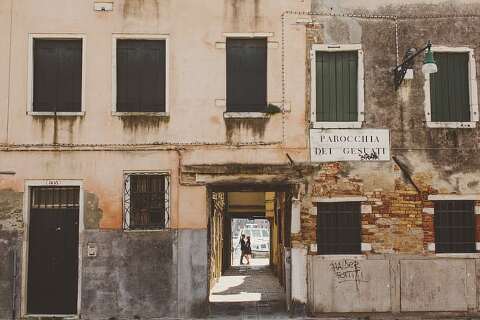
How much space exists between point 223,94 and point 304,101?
184cm

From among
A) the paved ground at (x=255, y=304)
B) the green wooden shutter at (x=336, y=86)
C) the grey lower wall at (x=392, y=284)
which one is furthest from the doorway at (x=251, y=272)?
the green wooden shutter at (x=336, y=86)

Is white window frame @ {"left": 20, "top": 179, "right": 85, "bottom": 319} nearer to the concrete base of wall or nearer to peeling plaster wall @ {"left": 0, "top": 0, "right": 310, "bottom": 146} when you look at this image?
the concrete base of wall

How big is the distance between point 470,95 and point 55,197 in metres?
9.72

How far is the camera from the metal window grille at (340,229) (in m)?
14.6

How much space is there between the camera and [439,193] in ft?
48.0

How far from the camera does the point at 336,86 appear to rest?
15.0 meters

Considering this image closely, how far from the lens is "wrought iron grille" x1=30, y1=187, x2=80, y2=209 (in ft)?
48.2

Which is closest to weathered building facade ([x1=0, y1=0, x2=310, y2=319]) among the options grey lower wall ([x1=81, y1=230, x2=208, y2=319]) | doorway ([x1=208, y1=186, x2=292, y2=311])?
grey lower wall ([x1=81, y1=230, x2=208, y2=319])

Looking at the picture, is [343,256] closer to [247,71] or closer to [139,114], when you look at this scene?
[247,71]

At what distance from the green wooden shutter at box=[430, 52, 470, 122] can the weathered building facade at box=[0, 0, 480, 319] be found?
36 millimetres

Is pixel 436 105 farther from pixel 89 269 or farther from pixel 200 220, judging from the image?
pixel 89 269

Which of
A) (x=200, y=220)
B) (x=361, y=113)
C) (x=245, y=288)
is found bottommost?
(x=245, y=288)

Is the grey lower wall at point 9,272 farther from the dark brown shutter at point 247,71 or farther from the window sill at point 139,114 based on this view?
the dark brown shutter at point 247,71

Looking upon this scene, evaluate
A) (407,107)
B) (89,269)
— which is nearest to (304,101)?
(407,107)
